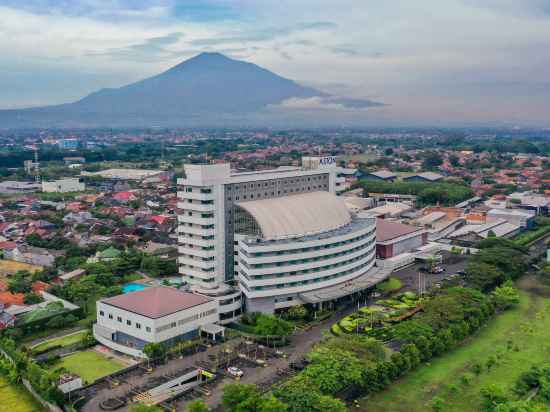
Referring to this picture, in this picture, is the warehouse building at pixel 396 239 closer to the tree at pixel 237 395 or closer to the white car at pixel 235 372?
the white car at pixel 235 372

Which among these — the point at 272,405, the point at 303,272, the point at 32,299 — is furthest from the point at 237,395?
the point at 32,299

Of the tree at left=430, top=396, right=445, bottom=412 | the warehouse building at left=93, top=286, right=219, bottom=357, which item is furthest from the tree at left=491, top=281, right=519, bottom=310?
the warehouse building at left=93, top=286, right=219, bottom=357

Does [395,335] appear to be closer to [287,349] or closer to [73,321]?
[287,349]

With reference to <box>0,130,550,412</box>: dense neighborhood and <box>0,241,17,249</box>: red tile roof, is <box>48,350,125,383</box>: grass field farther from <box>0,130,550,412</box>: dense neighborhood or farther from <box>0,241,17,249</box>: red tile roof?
<box>0,241,17,249</box>: red tile roof

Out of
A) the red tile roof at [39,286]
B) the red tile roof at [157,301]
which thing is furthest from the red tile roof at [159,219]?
the red tile roof at [157,301]

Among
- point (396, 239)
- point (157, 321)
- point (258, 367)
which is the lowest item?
point (258, 367)

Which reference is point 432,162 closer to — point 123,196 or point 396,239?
point 123,196
